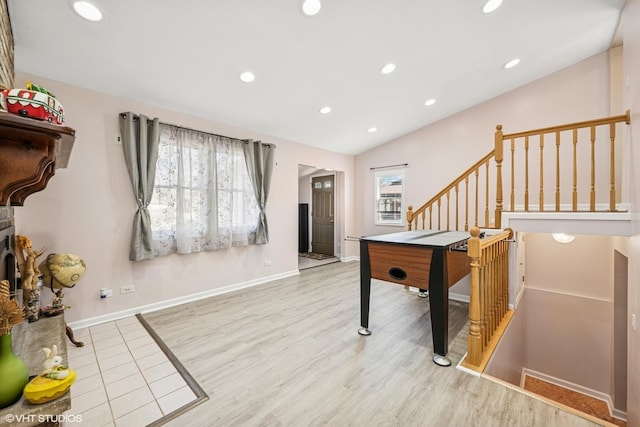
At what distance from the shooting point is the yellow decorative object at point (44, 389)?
0.98m

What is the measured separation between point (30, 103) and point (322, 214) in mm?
6025

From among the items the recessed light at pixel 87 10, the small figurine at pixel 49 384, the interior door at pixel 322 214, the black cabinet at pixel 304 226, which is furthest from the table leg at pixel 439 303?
the black cabinet at pixel 304 226

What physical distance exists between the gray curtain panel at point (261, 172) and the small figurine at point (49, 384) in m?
3.11

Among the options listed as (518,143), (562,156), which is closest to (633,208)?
(562,156)

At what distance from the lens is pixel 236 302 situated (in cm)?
345

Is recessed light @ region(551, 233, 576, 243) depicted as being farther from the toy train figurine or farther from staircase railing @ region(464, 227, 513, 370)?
the toy train figurine

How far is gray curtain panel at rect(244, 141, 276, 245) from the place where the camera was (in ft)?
13.3

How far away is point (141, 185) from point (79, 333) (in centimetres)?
164

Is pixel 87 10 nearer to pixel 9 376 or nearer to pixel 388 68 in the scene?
pixel 9 376

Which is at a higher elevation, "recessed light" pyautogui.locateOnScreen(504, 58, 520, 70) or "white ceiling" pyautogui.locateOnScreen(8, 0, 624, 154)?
"recessed light" pyautogui.locateOnScreen(504, 58, 520, 70)

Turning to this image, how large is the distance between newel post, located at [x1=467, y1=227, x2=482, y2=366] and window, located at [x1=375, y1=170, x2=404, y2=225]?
355 centimetres

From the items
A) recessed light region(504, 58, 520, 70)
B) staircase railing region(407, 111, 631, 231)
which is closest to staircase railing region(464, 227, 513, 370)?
staircase railing region(407, 111, 631, 231)

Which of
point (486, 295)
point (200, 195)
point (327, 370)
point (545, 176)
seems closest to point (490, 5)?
point (486, 295)

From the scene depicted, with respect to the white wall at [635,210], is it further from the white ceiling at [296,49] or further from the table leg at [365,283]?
the table leg at [365,283]
